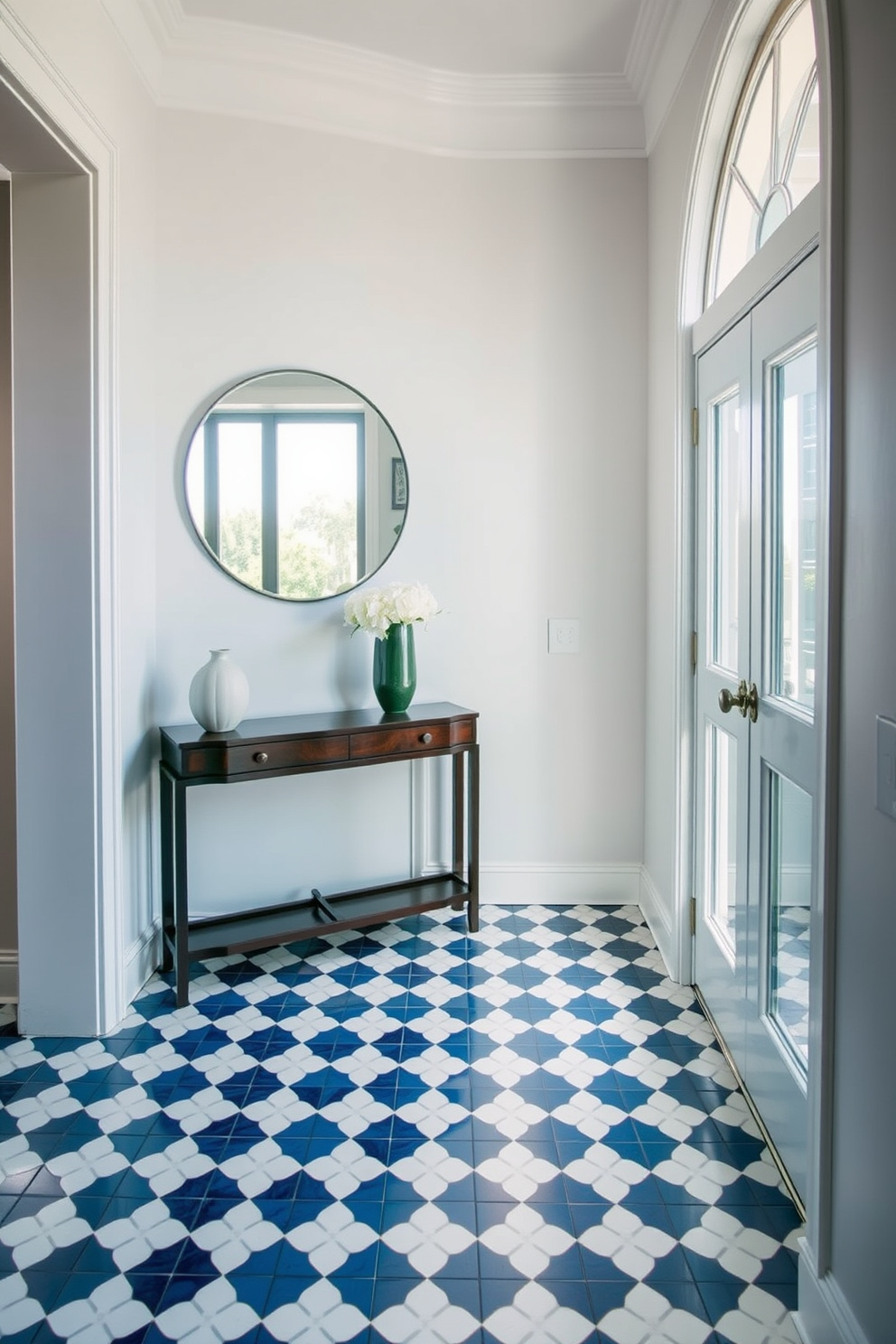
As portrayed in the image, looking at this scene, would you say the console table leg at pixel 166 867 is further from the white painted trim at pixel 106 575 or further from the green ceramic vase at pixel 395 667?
the green ceramic vase at pixel 395 667

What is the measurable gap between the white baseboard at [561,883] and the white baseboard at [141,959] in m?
1.19

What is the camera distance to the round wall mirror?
10.3 ft

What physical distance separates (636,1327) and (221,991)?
5.39 ft

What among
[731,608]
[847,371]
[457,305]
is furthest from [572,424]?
[847,371]

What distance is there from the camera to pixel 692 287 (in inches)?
110

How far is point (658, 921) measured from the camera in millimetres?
3158

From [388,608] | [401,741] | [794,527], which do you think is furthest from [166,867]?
[794,527]

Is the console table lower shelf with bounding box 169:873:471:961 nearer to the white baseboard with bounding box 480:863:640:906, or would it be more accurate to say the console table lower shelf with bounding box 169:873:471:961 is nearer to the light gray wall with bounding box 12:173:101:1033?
the white baseboard with bounding box 480:863:640:906

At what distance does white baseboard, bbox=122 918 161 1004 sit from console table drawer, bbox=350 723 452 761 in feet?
2.79

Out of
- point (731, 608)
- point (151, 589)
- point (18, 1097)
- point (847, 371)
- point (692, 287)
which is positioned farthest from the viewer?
point (151, 589)

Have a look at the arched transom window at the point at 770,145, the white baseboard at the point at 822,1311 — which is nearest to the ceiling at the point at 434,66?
the arched transom window at the point at 770,145

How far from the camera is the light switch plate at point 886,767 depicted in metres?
1.26

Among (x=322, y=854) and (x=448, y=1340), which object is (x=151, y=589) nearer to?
(x=322, y=854)

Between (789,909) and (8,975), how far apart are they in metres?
2.22
